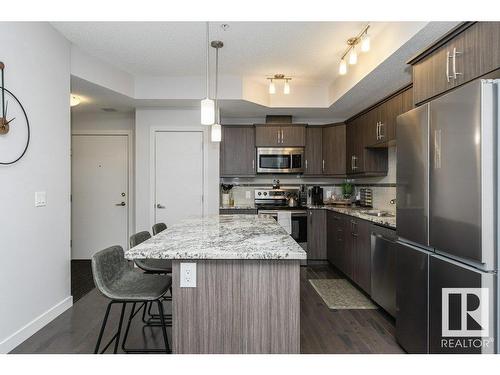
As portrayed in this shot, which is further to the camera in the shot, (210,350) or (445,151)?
(445,151)

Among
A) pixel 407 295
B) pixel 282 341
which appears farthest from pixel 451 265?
pixel 282 341

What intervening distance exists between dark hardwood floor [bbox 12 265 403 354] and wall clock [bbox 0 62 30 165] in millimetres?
1428

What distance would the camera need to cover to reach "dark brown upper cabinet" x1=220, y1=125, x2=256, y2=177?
469cm

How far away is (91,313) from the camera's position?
2.81m

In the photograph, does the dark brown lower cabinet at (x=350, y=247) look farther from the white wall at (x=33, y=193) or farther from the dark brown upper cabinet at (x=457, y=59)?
the white wall at (x=33, y=193)

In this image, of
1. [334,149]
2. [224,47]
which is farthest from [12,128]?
[334,149]

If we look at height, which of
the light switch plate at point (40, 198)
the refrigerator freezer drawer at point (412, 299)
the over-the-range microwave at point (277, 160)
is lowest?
the refrigerator freezer drawer at point (412, 299)

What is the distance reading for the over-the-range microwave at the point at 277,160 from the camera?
4.67m

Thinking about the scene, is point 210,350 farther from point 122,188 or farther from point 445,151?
point 122,188

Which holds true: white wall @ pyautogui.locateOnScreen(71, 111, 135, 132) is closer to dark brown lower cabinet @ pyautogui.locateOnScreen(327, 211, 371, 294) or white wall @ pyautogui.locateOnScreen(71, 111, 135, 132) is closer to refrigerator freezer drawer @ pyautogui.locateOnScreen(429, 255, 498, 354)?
dark brown lower cabinet @ pyautogui.locateOnScreen(327, 211, 371, 294)

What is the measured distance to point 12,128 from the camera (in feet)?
7.34

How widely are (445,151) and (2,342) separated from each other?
3214 millimetres

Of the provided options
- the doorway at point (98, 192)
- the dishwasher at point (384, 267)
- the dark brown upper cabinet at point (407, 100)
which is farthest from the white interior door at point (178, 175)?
the dark brown upper cabinet at point (407, 100)

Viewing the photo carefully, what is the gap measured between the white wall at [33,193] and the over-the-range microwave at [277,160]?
2.67m
